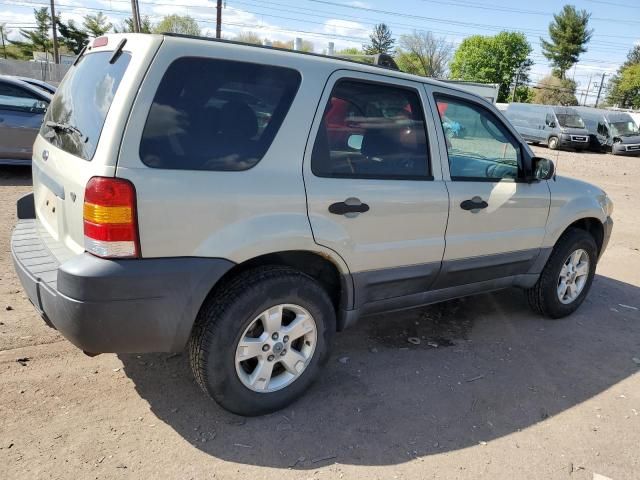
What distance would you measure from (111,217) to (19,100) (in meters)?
→ 7.29

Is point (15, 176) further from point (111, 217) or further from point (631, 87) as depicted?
point (631, 87)

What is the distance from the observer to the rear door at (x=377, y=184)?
281cm

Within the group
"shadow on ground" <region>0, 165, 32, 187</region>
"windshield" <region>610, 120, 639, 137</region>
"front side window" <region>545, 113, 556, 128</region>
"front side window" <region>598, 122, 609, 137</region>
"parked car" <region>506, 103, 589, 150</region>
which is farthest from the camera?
"front side window" <region>598, 122, 609, 137</region>

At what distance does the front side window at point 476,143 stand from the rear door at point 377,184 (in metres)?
0.23

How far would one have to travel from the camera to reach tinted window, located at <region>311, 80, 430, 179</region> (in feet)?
9.32

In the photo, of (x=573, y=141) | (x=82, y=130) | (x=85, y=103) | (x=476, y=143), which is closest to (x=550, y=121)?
(x=573, y=141)

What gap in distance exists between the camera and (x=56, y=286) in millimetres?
2377

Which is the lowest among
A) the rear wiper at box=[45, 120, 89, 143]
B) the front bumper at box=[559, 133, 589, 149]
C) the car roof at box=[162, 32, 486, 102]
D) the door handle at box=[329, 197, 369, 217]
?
the front bumper at box=[559, 133, 589, 149]

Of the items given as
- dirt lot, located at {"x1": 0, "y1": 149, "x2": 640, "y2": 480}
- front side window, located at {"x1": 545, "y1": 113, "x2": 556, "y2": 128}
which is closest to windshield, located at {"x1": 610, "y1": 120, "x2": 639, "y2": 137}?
front side window, located at {"x1": 545, "y1": 113, "x2": 556, "y2": 128}

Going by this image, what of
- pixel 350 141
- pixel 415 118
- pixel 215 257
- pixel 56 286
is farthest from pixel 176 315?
pixel 415 118

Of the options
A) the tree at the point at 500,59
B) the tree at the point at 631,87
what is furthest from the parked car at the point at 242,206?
the tree at the point at 631,87

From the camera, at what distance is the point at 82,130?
2545mm

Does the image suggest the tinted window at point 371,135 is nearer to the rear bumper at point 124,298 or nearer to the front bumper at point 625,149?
the rear bumper at point 124,298

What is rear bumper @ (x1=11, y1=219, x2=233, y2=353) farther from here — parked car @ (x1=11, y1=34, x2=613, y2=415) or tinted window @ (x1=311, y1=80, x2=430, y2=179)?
tinted window @ (x1=311, y1=80, x2=430, y2=179)
